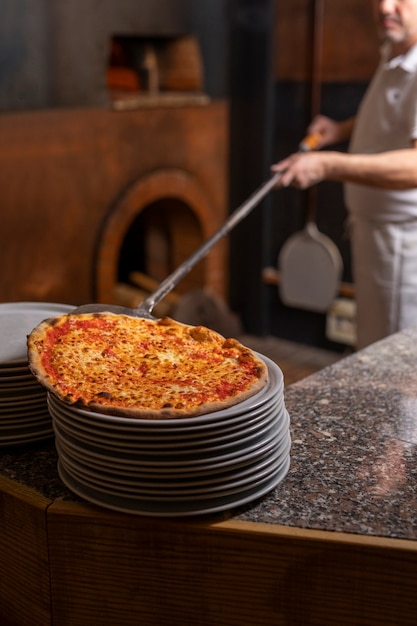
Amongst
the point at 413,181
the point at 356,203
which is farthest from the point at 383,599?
the point at 356,203

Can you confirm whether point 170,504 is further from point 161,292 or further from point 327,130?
point 327,130

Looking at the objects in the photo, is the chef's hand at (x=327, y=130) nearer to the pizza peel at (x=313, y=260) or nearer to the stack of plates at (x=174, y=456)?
the pizza peel at (x=313, y=260)

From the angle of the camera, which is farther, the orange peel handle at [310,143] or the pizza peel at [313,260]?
the pizza peel at [313,260]

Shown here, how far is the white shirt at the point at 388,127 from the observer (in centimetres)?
260

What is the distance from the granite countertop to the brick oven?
1.96 meters

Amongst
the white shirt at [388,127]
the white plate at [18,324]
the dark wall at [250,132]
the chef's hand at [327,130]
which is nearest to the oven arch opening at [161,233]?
the dark wall at [250,132]

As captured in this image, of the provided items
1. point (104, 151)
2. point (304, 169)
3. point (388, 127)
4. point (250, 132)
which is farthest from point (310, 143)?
point (250, 132)

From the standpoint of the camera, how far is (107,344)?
54.5 inches

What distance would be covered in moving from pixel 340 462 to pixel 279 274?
2.87 metres

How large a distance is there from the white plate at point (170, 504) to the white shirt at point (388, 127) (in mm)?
1647

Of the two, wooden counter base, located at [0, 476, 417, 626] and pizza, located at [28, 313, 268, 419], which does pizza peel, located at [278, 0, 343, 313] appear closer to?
pizza, located at [28, 313, 268, 419]

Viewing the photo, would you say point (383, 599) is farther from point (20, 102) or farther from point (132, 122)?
point (132, 122)

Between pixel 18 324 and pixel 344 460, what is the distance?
2.31ft

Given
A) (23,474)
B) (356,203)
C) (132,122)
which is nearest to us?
(23,474)
